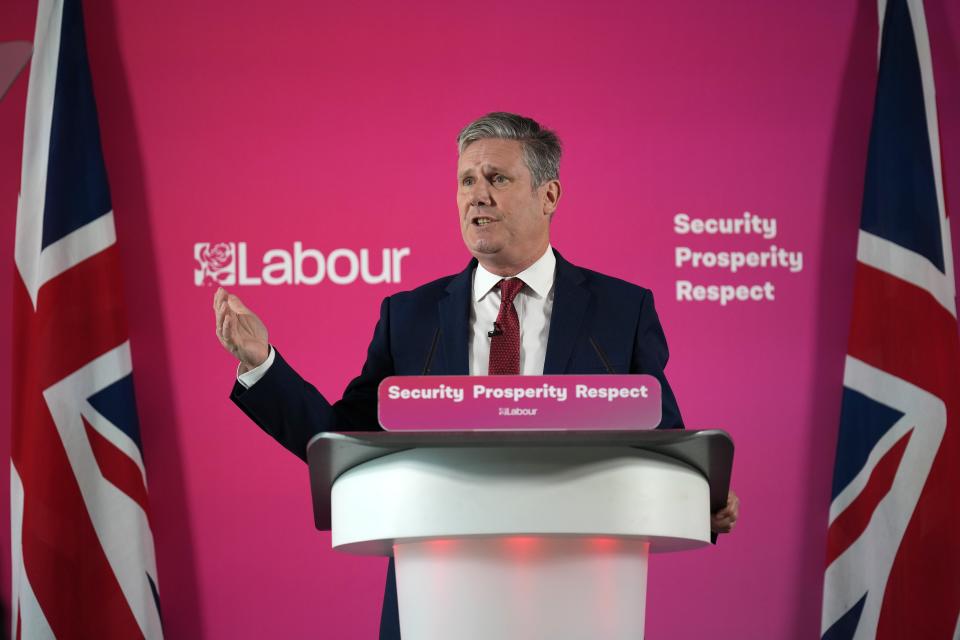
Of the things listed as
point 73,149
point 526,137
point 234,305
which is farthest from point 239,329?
point 73,149

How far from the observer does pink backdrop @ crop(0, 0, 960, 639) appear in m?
3.39

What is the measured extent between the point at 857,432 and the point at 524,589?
2521mm

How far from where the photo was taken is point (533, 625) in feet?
3.77

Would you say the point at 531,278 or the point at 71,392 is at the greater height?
the point at 531,278

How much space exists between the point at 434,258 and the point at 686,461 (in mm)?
2371

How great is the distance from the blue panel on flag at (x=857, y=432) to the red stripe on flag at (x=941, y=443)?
5.2 inches

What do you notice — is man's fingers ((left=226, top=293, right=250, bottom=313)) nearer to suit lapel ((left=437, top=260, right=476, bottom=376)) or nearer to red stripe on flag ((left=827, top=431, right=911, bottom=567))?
suit lapel ((left=437, top=260, right=476, bottom=376))

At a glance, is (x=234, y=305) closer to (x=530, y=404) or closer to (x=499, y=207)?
(x=530, y=404)

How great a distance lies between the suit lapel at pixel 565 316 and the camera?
188 centimetres

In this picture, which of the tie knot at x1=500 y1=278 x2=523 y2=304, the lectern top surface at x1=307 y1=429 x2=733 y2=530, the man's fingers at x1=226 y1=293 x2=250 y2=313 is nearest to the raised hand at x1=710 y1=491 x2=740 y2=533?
the lectern top surface at x1=307 y1=429 x2=733 y2=530

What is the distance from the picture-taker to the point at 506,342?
1899 millimetres

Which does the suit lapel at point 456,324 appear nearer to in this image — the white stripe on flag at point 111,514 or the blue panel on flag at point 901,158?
the white stripe on flag at point 111,514

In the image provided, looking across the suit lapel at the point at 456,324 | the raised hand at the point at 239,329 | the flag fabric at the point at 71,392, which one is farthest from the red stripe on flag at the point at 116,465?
the raised hand at the point at 239,329

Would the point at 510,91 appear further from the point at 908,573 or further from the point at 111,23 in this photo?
the point at 908,573
